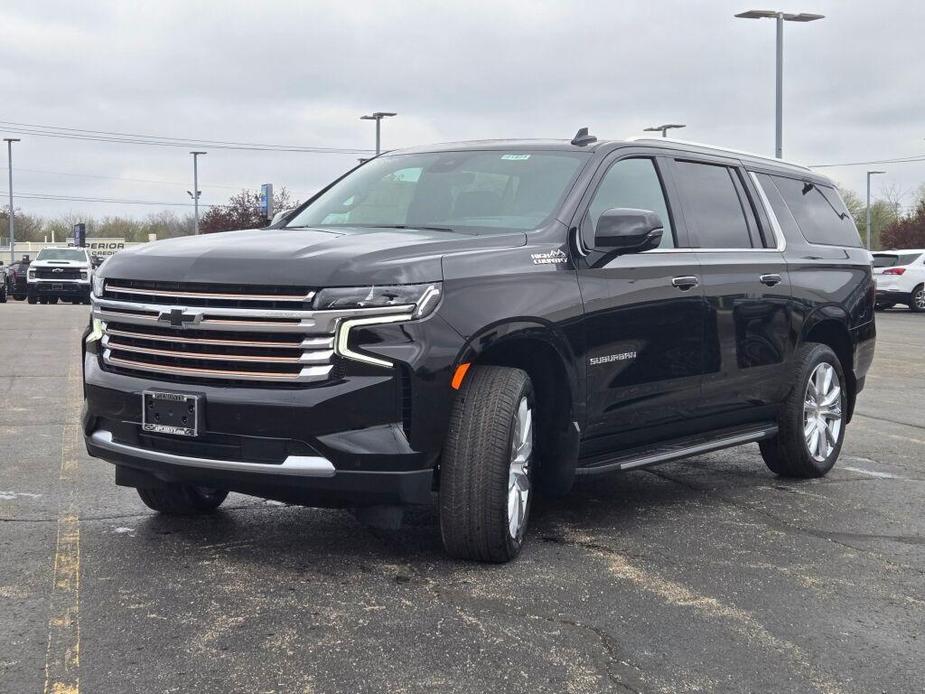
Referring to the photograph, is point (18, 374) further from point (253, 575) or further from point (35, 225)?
point (35, 225)

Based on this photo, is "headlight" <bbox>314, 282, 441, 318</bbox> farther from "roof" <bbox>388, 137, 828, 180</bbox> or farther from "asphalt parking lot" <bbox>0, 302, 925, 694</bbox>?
"roof" <bbox>388, 137, 828, 180</bbox>

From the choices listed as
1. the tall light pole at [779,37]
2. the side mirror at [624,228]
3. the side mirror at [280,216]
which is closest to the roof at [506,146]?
the side mirror at [624,228]

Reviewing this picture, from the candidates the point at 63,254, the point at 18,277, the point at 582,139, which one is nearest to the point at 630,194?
the point at 582,139

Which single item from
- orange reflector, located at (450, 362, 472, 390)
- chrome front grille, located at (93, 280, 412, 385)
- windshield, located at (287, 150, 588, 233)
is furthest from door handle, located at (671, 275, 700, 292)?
chrome front grille, located at (93, 280, 412, 385)

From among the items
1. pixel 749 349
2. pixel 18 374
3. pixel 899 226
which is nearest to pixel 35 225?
pixel 899 226

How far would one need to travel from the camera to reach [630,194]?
5.94 m

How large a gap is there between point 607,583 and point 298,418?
138cm

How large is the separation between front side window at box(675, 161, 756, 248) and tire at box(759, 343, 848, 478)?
35.0 inches

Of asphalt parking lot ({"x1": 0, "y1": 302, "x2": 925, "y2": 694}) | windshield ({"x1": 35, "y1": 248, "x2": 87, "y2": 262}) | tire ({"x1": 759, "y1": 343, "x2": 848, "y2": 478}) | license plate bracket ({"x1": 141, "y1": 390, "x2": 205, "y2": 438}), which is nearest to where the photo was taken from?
asphalt parking lot ({"x1": 0, "y1": 302, "x2": 925, "y2": 694})

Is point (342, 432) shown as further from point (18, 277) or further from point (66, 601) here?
point (18, 277)

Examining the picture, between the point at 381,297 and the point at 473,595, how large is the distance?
117 cm

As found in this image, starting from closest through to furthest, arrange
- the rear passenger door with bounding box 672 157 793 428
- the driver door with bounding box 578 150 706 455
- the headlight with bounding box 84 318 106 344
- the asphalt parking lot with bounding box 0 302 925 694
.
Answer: the asphalt parking lot with bounding box 0 302 925 694, the headlight with bounding box 84 318 106 344, the driver door with bounding box 578 150 706 455, the rear passenger door with bounding box 672 157 793 428

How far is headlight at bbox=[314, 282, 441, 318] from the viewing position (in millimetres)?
4441

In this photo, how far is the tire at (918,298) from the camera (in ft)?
99.0
